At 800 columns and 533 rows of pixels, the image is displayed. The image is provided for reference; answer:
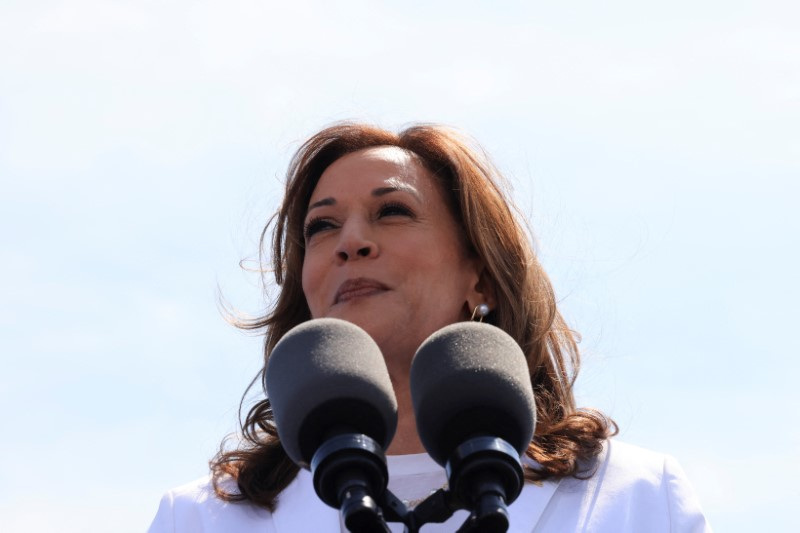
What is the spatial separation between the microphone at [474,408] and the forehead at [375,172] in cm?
325

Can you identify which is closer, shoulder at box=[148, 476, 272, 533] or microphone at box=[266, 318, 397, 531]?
microphone at box=[266, 318, 397, 531]

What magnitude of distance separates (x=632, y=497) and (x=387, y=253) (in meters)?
1.72

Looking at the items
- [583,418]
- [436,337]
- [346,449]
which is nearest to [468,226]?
[583,418]

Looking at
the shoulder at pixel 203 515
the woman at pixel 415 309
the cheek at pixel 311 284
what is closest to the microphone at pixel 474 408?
the woman at pixel 415 309

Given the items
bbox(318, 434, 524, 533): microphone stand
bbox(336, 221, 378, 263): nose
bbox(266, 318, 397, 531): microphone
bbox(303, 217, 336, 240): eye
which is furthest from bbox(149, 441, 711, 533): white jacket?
bbox(318, 434, 524, 533): microphone stand

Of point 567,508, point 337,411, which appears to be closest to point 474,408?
point 337,411

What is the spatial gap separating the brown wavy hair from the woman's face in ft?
0.53

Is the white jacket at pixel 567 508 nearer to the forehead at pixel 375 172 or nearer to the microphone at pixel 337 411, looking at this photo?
the forehead at pixel 375 172

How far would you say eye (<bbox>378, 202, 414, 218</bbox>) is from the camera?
6.79 meters

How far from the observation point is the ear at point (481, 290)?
7035 millimetres

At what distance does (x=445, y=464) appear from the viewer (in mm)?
→ 3604

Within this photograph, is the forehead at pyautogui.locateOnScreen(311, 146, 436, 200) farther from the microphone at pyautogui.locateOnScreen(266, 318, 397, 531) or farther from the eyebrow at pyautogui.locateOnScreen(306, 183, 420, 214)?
the microphone at pyautogui.locateOnScreen(266, 318, 397, 531)

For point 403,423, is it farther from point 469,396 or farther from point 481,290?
point 469,396

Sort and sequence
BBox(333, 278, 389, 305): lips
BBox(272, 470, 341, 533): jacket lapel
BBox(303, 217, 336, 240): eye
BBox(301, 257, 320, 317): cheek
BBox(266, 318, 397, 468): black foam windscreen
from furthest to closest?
1. BBox(303, 217, 336, 240): eye
2. BBox(301, 257, 320, 317): cheek
3. BBox(333, 278, 389, 305): lips
4. BBox(272, 470, 341, 533): jacket lapel
5. BBox(266, 318, 397, 468): black foam windscreen
